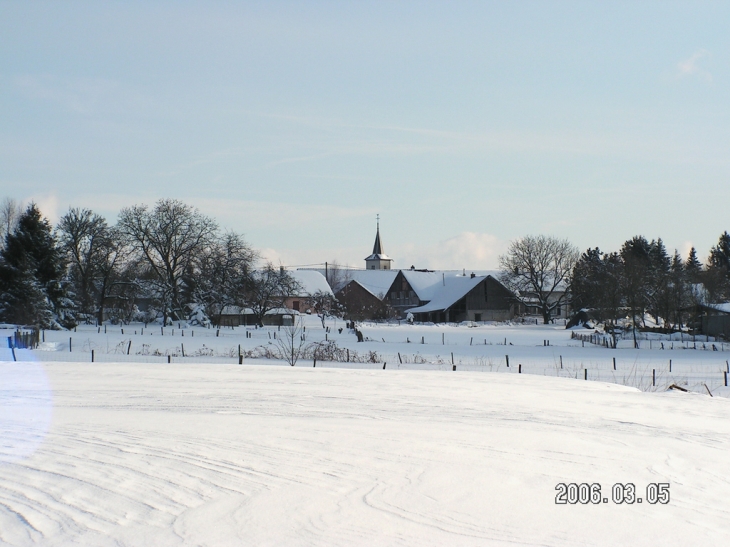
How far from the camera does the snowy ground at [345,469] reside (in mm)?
6520

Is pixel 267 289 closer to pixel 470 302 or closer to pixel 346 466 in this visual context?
pixel 470 302

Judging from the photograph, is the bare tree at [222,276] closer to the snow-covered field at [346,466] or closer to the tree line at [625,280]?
the tree line at [625,280]

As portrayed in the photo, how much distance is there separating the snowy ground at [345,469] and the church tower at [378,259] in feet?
466

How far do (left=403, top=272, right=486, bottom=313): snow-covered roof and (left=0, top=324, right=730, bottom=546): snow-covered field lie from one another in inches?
3071

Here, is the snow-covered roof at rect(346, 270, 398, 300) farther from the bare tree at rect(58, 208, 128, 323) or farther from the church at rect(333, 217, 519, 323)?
the bare tree at rect(58, 208, 128, 323)

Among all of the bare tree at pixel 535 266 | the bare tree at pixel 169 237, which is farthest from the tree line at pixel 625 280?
the bare tree at pixel 169 237

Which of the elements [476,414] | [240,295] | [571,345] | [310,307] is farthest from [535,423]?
[310,307]

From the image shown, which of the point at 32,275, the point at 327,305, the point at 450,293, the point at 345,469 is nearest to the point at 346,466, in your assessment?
the point at 345,469

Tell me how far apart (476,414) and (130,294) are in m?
63.0

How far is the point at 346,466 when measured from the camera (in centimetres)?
850

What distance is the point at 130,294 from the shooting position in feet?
233

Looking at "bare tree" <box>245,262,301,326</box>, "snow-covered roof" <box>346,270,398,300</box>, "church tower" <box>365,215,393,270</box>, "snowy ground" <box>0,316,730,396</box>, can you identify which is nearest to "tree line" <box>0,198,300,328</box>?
"bare tree" <box>245,262,301,326</box>

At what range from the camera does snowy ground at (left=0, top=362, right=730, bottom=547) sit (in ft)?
21.4

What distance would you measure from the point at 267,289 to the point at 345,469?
62.8 meters
